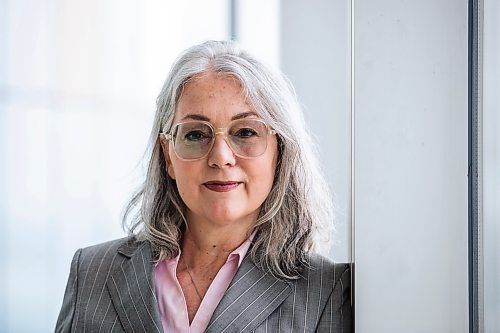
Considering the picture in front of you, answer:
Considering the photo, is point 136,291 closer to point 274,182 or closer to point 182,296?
point 182,296

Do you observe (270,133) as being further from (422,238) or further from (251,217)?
(422,238)

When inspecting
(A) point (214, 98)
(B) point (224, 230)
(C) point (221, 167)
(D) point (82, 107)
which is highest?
(D) point (82, 107)

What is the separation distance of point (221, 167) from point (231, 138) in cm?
6

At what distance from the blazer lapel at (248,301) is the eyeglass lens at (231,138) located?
0.23 meters

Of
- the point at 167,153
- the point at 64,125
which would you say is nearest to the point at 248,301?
the point at 167,153

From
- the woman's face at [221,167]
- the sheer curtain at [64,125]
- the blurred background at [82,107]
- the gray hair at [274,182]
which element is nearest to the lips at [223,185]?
the woman's face at [221,167]

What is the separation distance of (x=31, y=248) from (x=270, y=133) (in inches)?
63.1

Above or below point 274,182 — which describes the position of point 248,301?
below

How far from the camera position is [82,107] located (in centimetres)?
303

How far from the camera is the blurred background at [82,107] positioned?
2.88 metres

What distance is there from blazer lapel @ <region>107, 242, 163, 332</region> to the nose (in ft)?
0.91

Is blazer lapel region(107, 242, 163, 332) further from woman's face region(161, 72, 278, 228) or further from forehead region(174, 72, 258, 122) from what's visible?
forehead region(174, 72, 258, 122)

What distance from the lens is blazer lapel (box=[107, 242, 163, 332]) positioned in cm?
160

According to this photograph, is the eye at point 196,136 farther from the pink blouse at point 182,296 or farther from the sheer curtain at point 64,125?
the sheer curtain at point 64,125
